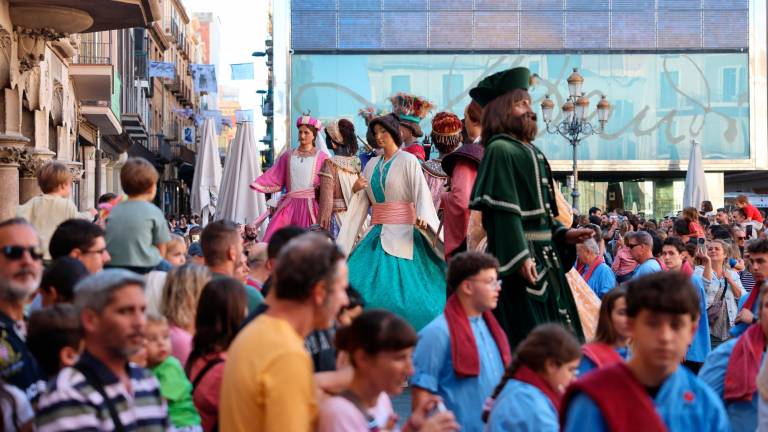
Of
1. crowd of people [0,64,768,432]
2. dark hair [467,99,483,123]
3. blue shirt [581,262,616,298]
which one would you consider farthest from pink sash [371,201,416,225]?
blue shirt [581,262,616,298]

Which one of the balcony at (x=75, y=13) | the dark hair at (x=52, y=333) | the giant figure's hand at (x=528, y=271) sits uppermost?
the balcony at (x=75, y=13)

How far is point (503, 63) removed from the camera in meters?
50.0

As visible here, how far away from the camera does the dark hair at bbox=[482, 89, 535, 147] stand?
7582 millimetres

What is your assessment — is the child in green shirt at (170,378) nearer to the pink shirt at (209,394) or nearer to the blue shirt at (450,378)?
the pink shirt at (209,394)

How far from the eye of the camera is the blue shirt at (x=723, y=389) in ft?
21.0

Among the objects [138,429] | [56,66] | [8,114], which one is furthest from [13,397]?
[56,66]

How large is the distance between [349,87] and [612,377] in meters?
45.3

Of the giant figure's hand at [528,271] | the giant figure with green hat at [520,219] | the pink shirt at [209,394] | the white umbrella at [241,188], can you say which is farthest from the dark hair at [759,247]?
the white umbrella at [241,188]

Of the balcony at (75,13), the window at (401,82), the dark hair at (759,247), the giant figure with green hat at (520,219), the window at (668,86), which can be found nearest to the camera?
the giant figure with green hat at (520,219)

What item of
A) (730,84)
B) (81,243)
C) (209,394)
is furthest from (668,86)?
(209,394)

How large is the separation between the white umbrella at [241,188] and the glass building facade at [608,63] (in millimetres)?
31774

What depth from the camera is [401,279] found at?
33.2 feet

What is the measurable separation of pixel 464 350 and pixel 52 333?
197 cm

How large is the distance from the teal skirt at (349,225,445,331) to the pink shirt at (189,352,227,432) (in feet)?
15.0
